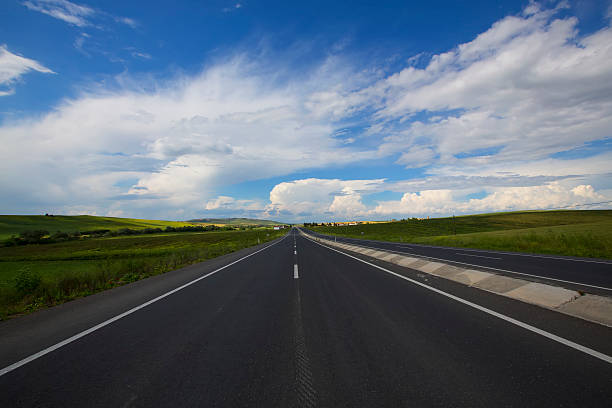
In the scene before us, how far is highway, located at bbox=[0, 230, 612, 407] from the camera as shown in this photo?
263 cm

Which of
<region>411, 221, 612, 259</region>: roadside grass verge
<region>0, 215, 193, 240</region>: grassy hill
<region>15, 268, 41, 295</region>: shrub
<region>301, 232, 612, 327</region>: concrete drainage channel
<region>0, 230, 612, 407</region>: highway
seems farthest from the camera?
<region>0, 215, 193, 240</region>: grassy hill

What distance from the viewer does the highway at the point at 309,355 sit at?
8.64 ft

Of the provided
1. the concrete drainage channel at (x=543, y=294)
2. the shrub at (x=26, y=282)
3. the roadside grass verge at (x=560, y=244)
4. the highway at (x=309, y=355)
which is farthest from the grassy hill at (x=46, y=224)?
the roadside grass verge at (x=560, y=244)

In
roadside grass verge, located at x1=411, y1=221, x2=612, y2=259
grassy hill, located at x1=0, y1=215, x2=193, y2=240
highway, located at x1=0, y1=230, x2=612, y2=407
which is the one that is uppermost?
grassy hill, located at x1=0, y1=215, x2=193, y2=240

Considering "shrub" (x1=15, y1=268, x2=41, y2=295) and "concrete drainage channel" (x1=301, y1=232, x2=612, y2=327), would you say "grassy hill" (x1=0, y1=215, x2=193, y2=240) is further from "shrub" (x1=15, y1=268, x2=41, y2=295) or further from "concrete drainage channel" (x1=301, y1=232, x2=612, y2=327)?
"concrete drainage channel" (x1=301, y1=232, x2=612, y2=327)

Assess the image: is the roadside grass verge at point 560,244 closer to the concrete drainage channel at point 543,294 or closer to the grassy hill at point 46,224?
the concrete drainage channel at point 543,294

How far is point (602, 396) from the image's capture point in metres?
2.47

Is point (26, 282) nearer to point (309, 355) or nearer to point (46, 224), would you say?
point (309, 355)

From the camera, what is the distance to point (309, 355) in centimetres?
352

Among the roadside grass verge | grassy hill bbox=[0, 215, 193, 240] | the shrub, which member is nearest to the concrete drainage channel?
the shrub

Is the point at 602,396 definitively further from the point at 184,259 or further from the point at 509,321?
the point at 184,259

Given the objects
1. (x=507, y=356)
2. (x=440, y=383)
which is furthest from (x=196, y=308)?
(x=507, y=356)

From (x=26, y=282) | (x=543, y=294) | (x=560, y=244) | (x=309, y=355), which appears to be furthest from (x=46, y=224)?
(x=560, y=244)

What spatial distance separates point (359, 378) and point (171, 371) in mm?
2215
